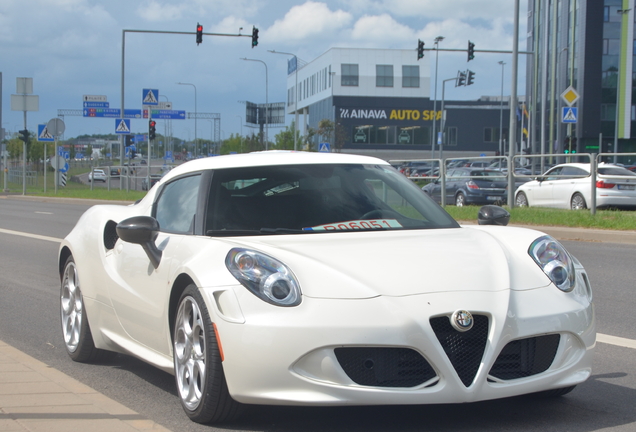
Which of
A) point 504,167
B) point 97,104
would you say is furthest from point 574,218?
point 97,104

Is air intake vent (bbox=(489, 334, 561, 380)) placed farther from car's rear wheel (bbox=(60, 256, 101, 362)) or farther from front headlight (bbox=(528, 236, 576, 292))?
car's rear wheel (bbox=(60, 256, 101, 362))

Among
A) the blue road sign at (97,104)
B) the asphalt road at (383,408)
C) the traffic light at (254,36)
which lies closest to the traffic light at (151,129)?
the traffic light at (254,36)

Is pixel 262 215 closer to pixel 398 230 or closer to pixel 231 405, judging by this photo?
pixel 398 230

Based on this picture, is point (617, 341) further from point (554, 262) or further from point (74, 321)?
point (74, 321)

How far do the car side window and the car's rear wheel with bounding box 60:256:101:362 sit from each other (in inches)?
38.0

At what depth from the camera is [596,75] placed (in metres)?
68.9

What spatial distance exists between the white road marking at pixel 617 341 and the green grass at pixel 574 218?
9656 mm

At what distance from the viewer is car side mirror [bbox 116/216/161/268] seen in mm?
4574

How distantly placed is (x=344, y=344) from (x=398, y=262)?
552mm

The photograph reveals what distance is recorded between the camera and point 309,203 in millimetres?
4750

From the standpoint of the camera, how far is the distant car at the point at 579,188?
61.5ft

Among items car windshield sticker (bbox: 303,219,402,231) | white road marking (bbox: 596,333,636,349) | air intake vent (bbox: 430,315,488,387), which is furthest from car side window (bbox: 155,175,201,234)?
white road marking (bbox: 596,333,636,349)

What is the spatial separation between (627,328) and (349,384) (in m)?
3.73

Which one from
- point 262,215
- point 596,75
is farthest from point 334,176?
point 596,75
